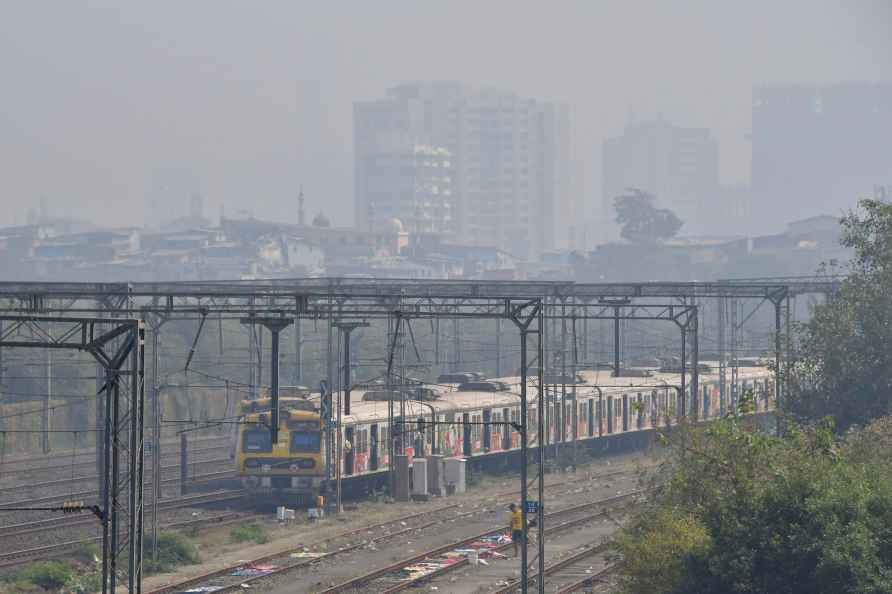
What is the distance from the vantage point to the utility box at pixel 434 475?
42438 mm

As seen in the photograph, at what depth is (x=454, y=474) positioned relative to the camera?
1693 inches

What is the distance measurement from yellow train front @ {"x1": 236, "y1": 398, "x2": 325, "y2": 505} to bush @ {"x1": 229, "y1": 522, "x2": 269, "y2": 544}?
347 centimetres

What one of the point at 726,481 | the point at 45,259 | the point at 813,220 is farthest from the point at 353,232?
the point at 726,481

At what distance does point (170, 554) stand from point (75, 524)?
5390mm

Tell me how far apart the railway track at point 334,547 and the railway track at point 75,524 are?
3.97 m

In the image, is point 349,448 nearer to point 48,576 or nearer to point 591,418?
point 48,576

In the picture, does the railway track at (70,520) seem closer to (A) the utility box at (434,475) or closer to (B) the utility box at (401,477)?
(B) the utility box at (401,477)

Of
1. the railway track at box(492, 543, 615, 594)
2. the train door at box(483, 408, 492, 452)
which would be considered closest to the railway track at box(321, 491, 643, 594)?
the railway track at box(492, 543, 615, 594)

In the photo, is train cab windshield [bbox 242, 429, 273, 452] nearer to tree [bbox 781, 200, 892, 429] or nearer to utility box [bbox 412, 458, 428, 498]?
utility box [bbox 412, 458, 428, 498]

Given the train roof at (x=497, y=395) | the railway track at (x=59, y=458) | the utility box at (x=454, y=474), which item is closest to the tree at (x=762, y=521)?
the train roof at (x=497, y=395)

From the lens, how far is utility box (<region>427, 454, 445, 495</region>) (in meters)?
42.4

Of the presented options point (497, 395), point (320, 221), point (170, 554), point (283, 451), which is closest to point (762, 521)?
point (170, 554)

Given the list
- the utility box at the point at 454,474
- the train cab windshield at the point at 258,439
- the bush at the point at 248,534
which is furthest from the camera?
the utility box at the point at 454,474

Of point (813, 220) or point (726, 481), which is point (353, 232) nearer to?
point (813, 220)
